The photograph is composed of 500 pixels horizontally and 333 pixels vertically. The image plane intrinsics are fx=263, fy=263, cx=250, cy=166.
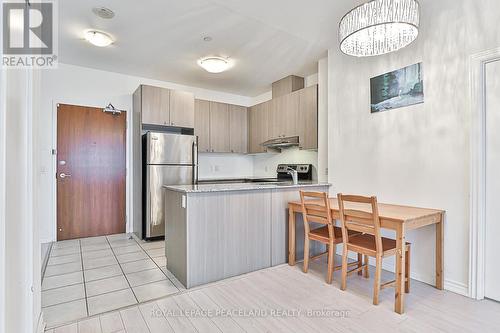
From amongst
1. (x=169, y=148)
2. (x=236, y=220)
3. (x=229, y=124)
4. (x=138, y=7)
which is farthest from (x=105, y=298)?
(x=229, y=124)

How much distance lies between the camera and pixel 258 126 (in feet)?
16.8

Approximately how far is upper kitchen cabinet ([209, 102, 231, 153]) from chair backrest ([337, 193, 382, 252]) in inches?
124

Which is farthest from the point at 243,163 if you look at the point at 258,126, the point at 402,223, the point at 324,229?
the point at 402,223

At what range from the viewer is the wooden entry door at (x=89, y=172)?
13.2 ft

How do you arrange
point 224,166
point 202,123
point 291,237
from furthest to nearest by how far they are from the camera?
point 224,166 → point 202,123 → point 291,237

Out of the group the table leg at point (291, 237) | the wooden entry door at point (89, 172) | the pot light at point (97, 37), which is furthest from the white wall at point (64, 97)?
the table leg at point (291, 237)

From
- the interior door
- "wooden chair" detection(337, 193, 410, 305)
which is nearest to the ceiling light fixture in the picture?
"wooden chair" detection(337, 193, 410, 305)

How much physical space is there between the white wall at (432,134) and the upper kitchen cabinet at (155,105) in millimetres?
2852

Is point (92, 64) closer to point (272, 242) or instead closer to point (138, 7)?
point (138, 7)

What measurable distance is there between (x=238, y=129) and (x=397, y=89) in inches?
123

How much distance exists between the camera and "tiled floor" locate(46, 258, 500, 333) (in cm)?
184

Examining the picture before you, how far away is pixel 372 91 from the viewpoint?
3002 millimetres

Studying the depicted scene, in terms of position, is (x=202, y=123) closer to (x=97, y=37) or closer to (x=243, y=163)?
(x=243, y=163)

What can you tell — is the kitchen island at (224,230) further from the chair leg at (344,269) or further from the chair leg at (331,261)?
the chair leg at (344,269)
